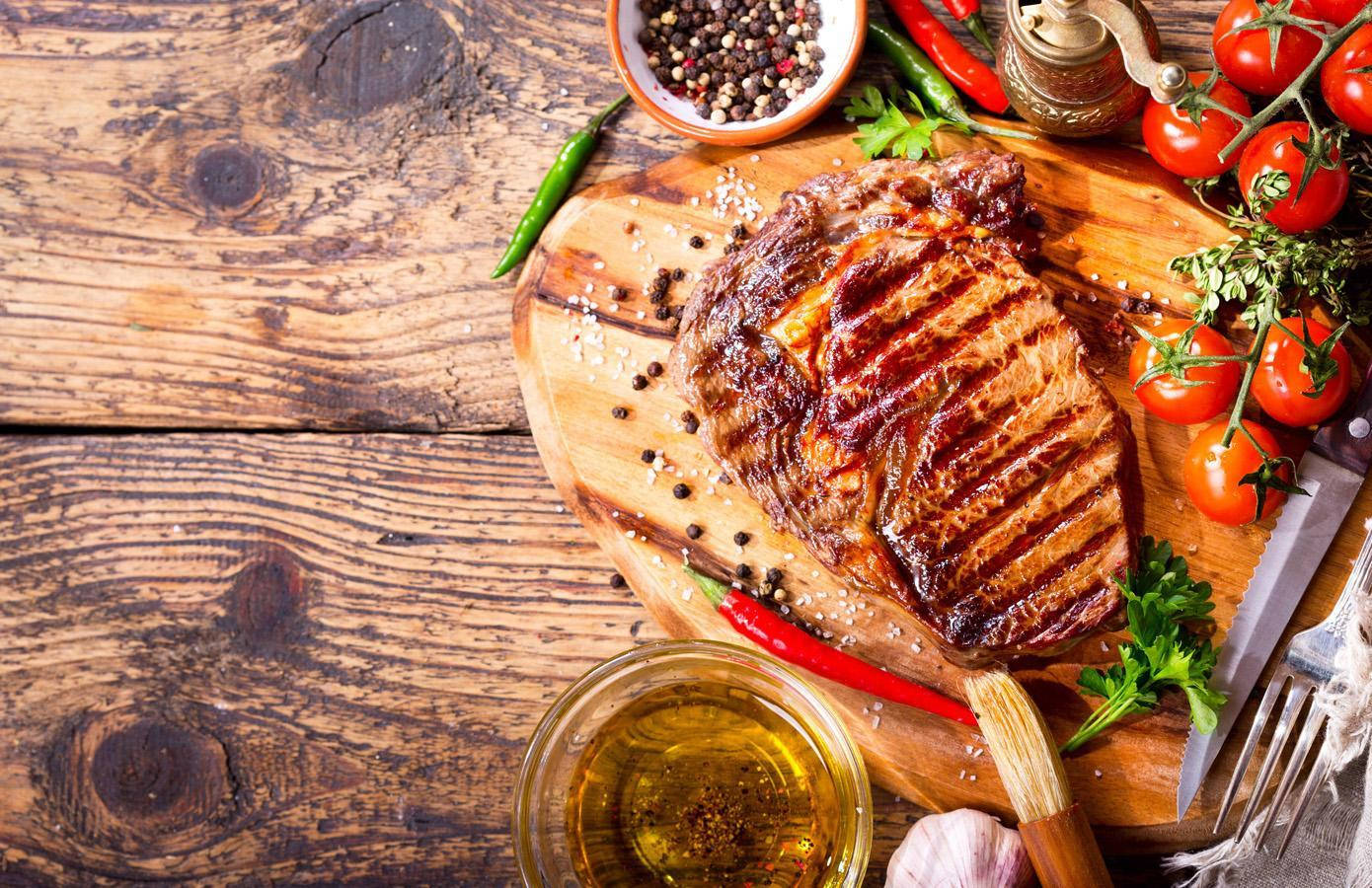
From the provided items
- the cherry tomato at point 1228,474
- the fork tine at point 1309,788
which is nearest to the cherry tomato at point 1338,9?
the cherry tomato at point 1228,474

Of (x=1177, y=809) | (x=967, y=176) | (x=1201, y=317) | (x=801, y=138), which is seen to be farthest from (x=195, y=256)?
(x=1177, y=809)

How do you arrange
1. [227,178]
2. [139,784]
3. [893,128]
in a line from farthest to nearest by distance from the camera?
[227,178] < [139,784] < [893,128]

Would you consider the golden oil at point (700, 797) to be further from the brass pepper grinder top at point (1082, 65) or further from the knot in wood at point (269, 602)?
the brass pepper grinder top at point (1082, 65)

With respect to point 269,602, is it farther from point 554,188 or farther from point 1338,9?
point 1338,9

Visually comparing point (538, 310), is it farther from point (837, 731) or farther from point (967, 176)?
point (837, 731)

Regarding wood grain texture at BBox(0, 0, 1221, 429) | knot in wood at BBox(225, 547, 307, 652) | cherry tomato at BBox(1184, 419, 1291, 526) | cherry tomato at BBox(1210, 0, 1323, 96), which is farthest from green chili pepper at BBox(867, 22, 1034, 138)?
knot in wood at BBox(225, 547, 307, 652)

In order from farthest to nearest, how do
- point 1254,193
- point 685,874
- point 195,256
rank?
1. point 195,256
2. point 685,874
3. point 1254,193

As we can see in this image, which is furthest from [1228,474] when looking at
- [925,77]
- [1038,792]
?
[925,77]
